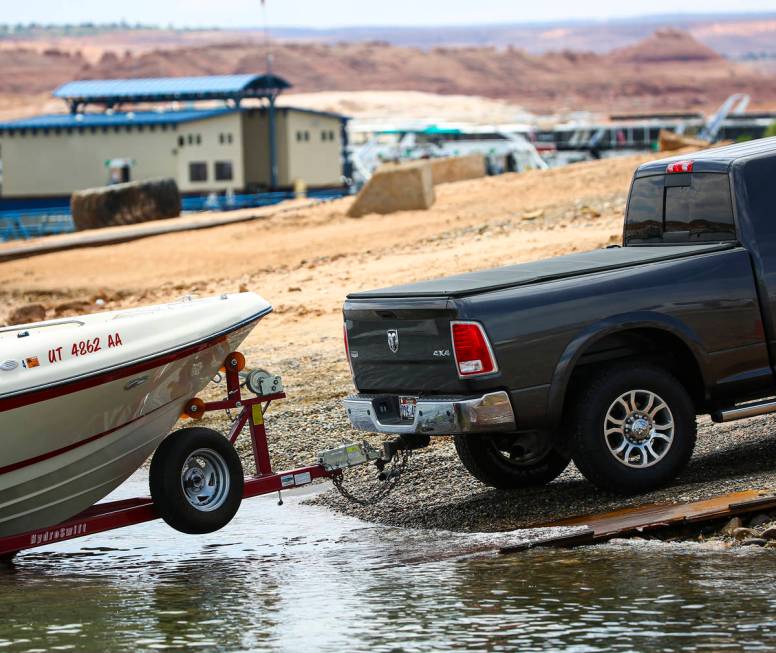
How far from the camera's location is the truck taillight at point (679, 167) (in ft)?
32.1

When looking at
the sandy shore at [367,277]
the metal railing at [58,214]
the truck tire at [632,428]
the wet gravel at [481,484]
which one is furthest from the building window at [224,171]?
the truck tire at [632,428]

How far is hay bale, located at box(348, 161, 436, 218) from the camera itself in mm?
31766

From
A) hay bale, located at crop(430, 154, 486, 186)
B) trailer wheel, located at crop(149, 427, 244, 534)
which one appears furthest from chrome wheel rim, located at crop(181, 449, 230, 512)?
hay bale, located at crop(430, 154, 486, 186)

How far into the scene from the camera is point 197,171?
180 feet

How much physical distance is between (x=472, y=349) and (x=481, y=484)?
6.72 feet

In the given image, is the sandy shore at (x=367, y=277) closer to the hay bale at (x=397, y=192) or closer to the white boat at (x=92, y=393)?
the hay bale at (x=397, y=192)

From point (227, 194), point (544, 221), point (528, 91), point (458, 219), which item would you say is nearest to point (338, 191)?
point (227, 194)

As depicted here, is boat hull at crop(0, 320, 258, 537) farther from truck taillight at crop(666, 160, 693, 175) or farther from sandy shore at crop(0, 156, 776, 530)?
truck taillight at crop(666, 160, 693, 175)

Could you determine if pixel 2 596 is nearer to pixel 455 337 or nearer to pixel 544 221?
pixel 455 337

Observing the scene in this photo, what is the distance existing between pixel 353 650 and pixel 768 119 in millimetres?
84801

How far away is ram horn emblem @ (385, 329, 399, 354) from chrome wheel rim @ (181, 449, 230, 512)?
1.26 meters

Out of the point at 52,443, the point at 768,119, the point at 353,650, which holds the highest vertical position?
the point at 768,119

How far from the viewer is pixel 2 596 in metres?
8.27

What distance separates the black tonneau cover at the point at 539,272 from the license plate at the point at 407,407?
0.63m
